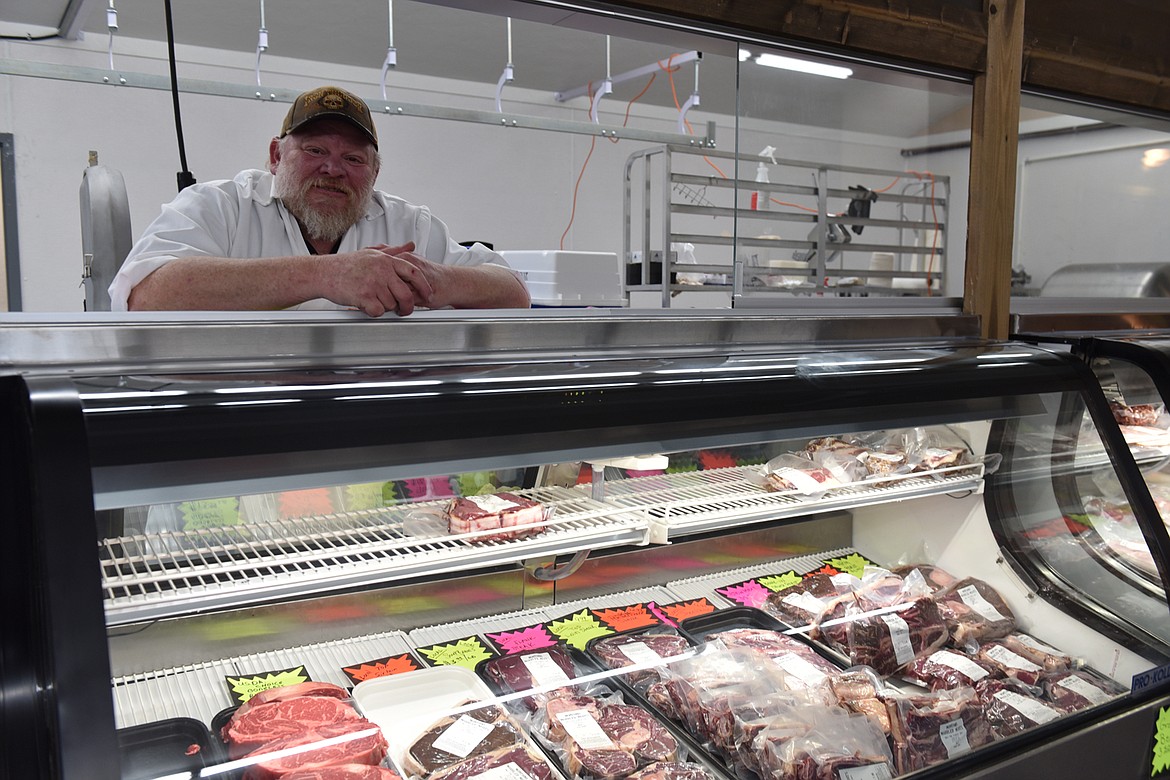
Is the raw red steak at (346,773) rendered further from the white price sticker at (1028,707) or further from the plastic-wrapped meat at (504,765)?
the white price sticker at (1028,707)

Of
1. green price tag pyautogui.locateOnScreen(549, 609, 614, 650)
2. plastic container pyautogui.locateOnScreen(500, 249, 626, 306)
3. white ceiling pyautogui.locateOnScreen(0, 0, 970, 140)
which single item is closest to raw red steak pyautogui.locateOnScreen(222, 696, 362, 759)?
green price tag pyautogui.locateOnScreen(549, 609, 614, 650)

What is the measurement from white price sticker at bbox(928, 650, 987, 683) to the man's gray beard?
1877 mm

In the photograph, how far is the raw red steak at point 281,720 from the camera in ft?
3.93

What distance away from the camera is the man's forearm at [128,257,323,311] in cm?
156

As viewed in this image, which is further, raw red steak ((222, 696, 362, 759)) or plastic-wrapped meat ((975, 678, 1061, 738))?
plastic-wrapped meat ((975, 678, 1061, 738))

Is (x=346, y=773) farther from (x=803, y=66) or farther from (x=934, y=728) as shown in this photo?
(x=803, y=66)

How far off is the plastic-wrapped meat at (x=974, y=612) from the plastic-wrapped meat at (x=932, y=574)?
0.04 ft

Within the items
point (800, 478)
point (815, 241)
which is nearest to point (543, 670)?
point (800, 478)

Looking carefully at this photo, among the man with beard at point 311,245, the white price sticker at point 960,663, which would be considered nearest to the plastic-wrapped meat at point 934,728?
the white price sticker at point 960,663

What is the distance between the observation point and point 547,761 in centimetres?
136

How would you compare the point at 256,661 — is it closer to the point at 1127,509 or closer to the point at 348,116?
the point at 348,116

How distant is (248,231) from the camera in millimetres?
2352

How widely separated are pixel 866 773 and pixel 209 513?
1.08 m

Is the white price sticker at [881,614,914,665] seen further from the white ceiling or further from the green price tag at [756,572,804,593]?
the white ceiling
